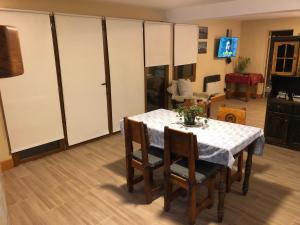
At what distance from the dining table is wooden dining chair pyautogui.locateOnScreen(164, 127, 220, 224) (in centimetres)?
12

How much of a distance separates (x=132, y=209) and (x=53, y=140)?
1925 millimetres

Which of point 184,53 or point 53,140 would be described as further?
point 184,53

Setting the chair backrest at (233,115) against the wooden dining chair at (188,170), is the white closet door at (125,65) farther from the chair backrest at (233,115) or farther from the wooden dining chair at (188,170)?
the wooden dining chair at (188,170)

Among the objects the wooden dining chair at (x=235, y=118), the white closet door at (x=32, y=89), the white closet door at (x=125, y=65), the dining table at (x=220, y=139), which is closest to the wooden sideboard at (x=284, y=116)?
the wooden dining chair at (x=235, y=118)

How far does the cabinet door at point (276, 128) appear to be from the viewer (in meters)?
3.82

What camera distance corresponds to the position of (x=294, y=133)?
3.75 meters

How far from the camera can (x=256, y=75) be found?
6.96m

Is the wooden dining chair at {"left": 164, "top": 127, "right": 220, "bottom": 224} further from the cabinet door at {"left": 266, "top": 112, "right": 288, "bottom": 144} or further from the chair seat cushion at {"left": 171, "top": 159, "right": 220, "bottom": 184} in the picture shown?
the cabinet door at {"left": 266, "top": 112, "right": 288, "bottom": 144}

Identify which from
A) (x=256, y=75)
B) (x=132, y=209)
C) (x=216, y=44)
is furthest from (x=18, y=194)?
(x=256, y=75)

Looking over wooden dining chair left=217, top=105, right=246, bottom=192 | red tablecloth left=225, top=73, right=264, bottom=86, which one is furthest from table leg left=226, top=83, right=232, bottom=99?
wooden dining chair left=217, top=105, right=246, bottom=192

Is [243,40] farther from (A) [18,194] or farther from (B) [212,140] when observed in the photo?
(A) [18,194]

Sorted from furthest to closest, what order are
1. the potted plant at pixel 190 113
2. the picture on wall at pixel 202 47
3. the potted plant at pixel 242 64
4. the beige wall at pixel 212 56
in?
the potted plant at pixel 242 64, the beige wall at pixel 212 56, the picture on wall at pixel 202 47, the potted plant at pixel 190 113

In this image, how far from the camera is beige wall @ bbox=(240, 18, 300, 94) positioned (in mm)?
6738

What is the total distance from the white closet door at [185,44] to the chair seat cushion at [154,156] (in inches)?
128
